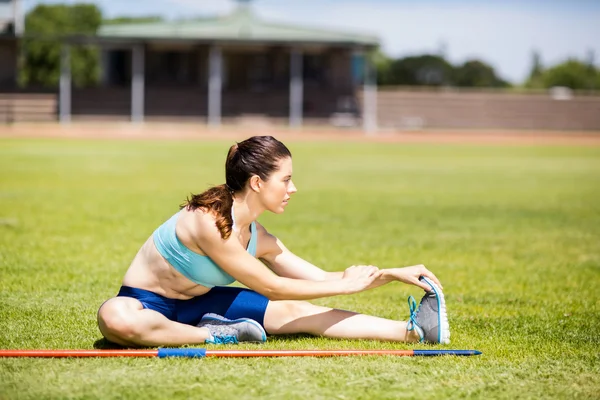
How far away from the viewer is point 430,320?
18.4ft

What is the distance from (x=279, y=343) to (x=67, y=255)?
436cm

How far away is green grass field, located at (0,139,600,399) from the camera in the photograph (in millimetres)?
4633

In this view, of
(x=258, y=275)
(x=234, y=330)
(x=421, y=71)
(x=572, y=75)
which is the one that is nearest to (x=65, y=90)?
(x=421, y=71)

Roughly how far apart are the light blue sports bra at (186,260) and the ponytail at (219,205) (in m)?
0.20

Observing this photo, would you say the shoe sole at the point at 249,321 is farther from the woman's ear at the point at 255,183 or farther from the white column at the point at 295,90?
the white column at the point at 295,90

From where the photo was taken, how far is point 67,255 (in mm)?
9258

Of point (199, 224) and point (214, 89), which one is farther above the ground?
point (214, 89)

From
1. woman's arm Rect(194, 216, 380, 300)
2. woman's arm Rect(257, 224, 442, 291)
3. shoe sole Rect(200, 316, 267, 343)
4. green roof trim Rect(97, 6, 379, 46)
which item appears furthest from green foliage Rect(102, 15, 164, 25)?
woman's arm Rect(194, 216, 380, 300)

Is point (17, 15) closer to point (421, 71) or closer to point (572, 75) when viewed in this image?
point (421, 71)

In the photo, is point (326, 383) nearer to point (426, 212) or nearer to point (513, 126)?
point (426, 212)

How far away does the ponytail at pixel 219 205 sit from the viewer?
5121 mm

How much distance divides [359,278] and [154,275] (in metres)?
1.27

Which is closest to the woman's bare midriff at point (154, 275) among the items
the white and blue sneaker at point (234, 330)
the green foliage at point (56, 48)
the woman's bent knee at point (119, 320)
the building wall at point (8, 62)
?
the woman's bent knee at point (119, 320)

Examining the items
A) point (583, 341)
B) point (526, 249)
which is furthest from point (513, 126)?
point (583, 341)
